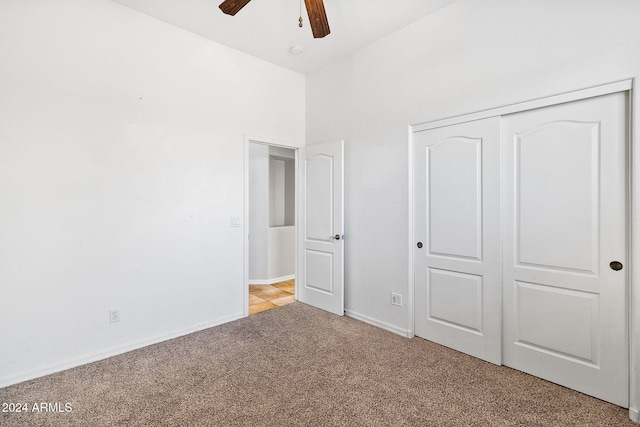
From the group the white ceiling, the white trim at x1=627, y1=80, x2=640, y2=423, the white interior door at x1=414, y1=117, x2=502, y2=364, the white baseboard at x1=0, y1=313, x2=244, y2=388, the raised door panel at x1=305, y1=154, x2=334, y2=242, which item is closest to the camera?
the white trim at x1=627, y1=80, x2=640, y2=423

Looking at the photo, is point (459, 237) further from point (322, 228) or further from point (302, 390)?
point (302, 390)

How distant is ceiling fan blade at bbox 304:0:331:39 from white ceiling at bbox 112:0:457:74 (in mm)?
649

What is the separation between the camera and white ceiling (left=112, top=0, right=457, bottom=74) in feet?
8.62

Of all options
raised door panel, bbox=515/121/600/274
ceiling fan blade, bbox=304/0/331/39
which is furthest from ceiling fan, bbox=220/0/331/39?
raised door panel, bbox=515/121/600/274

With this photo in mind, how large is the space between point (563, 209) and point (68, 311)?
12.3 ft

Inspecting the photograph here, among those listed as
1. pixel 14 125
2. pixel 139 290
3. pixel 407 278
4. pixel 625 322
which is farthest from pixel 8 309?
pixel 625 322

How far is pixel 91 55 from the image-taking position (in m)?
2.51

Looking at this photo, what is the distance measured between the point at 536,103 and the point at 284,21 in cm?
224

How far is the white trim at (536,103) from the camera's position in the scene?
1877 mm

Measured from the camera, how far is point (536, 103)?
217 cm

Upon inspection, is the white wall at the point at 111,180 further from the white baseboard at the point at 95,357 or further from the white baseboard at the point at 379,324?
the white baseboard at the point at 379,324

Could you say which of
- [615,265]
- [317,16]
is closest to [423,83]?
[317,16]

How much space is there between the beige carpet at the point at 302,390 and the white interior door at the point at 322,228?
2.79 ft

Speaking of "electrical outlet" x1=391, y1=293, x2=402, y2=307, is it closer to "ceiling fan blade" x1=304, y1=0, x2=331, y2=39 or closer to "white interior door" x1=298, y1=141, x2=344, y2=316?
"white interior door" x1=298, y1=141, x2=344, y2=316
